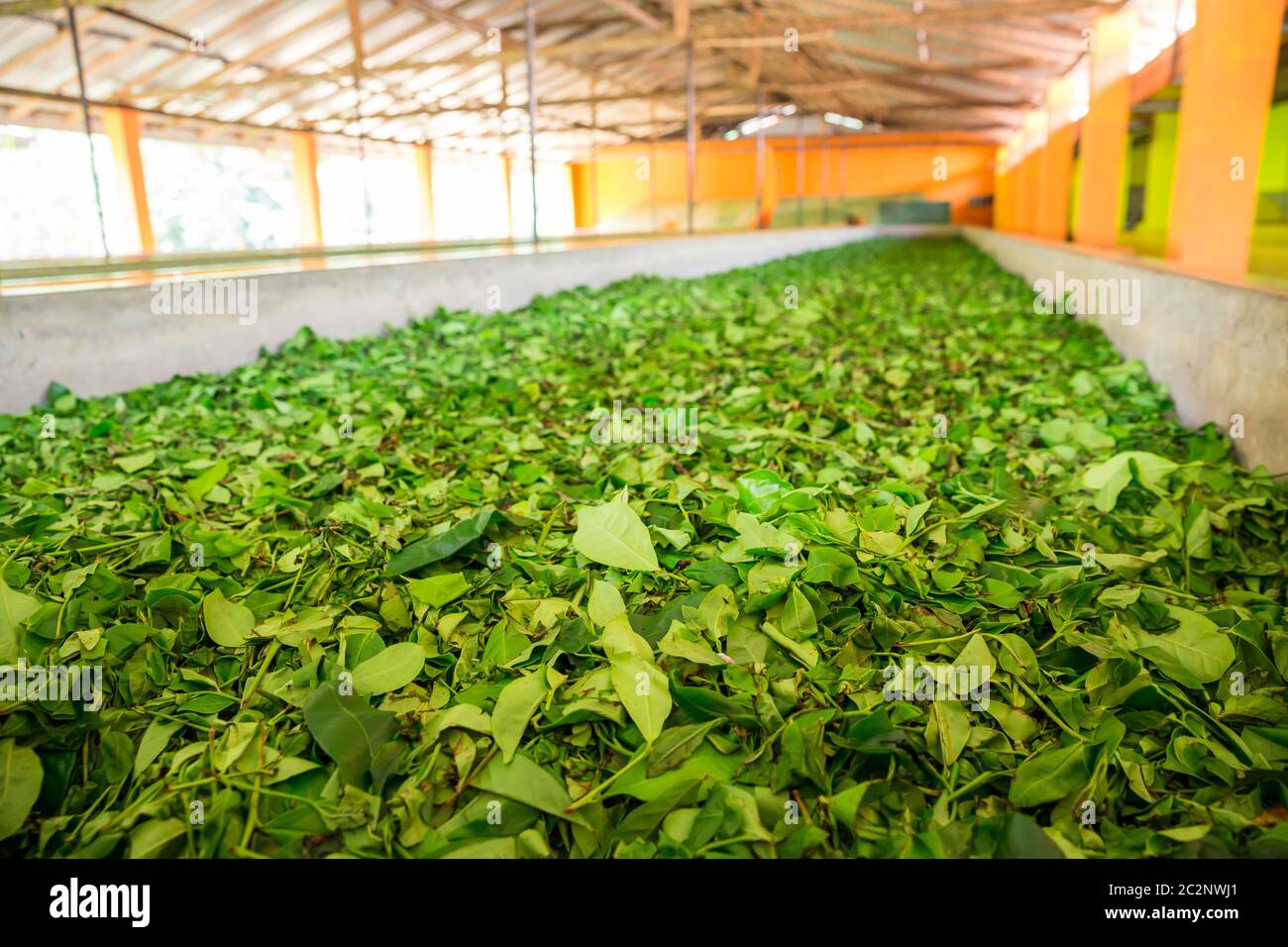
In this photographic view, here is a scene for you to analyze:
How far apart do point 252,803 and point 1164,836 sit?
46.7 inches

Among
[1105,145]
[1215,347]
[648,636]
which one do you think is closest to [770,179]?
[1105,145]

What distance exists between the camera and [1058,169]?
12.6 metres

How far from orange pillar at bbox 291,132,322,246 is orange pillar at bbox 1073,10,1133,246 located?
15.1m

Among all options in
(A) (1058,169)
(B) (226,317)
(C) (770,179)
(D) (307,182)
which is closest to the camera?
(B) (226,317)

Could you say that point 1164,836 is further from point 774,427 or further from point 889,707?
point 774,427

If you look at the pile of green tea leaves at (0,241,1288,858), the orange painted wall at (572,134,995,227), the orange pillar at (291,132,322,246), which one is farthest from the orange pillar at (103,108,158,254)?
the pile of green tea leaves at (0,241,1288,858)

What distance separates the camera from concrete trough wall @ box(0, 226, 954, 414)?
3.01 m

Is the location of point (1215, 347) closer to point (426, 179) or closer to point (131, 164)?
point (131, 164)

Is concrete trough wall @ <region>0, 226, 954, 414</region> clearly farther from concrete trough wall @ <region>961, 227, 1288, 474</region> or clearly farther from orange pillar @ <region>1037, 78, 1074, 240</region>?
orange pillar @ <region>1037, 78, 1074, 240</region>

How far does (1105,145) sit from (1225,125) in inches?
185

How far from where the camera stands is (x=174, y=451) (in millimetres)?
2568

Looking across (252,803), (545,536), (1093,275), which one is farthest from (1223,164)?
(252,803)

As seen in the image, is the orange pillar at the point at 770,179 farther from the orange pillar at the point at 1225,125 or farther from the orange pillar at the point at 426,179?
the orange pillar at the point at 1225,125

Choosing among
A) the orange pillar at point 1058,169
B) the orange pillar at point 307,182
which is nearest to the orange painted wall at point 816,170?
the orange pillar at point 307,182
